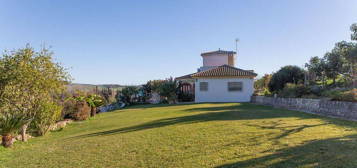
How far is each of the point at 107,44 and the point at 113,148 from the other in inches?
706

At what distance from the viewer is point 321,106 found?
1135cm

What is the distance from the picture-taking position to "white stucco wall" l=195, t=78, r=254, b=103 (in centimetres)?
2283

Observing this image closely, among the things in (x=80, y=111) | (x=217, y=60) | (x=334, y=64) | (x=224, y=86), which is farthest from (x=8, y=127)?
Answer: (x=217, y=60)

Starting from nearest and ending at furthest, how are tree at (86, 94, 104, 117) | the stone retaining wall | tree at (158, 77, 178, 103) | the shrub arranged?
1. the stone retaining wall
2. the shrub
3. tree at (86, 94, 104, 117)
4. tree at (158, 77, 178, 103)

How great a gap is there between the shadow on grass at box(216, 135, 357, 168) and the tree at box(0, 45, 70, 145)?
778cm

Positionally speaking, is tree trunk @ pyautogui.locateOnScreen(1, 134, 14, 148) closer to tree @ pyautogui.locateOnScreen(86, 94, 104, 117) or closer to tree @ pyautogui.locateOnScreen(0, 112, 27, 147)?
tree @ pyautogui.locateOnScreen(0, 112, 27, 147)

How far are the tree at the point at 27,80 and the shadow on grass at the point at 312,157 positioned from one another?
7.78m

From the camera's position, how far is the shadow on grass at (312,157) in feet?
12.5

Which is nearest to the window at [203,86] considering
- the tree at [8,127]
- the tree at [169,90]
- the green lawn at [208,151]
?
the tree at [169,90]

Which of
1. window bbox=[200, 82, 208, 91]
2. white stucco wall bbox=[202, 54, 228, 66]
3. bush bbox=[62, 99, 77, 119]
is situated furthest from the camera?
white stucco wall bbox=[202, 54, 228, 66]

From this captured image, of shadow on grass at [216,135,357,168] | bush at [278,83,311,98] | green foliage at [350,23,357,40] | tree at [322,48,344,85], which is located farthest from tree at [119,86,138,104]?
shadow on grass at [216,135,357,168]

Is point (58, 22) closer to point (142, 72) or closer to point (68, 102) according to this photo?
point (68, 102)

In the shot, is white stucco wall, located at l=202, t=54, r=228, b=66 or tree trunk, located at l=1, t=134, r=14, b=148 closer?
tree trunk, located at l=1, t=134, r=14, b=148

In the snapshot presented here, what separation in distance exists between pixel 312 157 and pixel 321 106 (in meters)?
8.90
